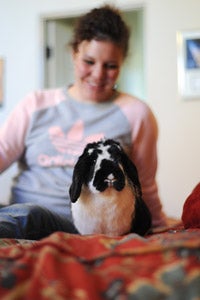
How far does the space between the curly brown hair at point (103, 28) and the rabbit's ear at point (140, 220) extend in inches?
19.9

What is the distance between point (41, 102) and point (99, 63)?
0.22 m

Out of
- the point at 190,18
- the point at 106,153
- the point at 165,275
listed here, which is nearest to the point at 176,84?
the point at 190,18

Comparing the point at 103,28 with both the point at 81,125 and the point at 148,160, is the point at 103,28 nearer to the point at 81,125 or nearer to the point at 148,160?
the point at 81,125

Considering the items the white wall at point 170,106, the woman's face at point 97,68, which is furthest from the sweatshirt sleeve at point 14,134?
the white wall at point 170,106

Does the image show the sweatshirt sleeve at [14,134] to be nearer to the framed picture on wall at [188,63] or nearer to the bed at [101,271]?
the bed at [101,271]

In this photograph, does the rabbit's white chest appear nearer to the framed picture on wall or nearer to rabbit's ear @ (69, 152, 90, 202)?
rabbit's ear @ (69, 152, 90, 202)

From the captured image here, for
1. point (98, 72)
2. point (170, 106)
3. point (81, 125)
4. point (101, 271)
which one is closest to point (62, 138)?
point (81, 125)

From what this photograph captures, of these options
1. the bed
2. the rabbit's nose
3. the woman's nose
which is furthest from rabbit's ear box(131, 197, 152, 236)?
the woman's nose

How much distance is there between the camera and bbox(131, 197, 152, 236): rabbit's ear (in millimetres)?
905

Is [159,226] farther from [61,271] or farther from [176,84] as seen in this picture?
[176,84]

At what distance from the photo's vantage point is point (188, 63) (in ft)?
7.75

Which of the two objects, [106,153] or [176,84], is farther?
[176,84]

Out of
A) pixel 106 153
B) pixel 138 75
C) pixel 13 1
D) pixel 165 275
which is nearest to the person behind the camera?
pixel 165 275

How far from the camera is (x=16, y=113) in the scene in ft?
4.01
